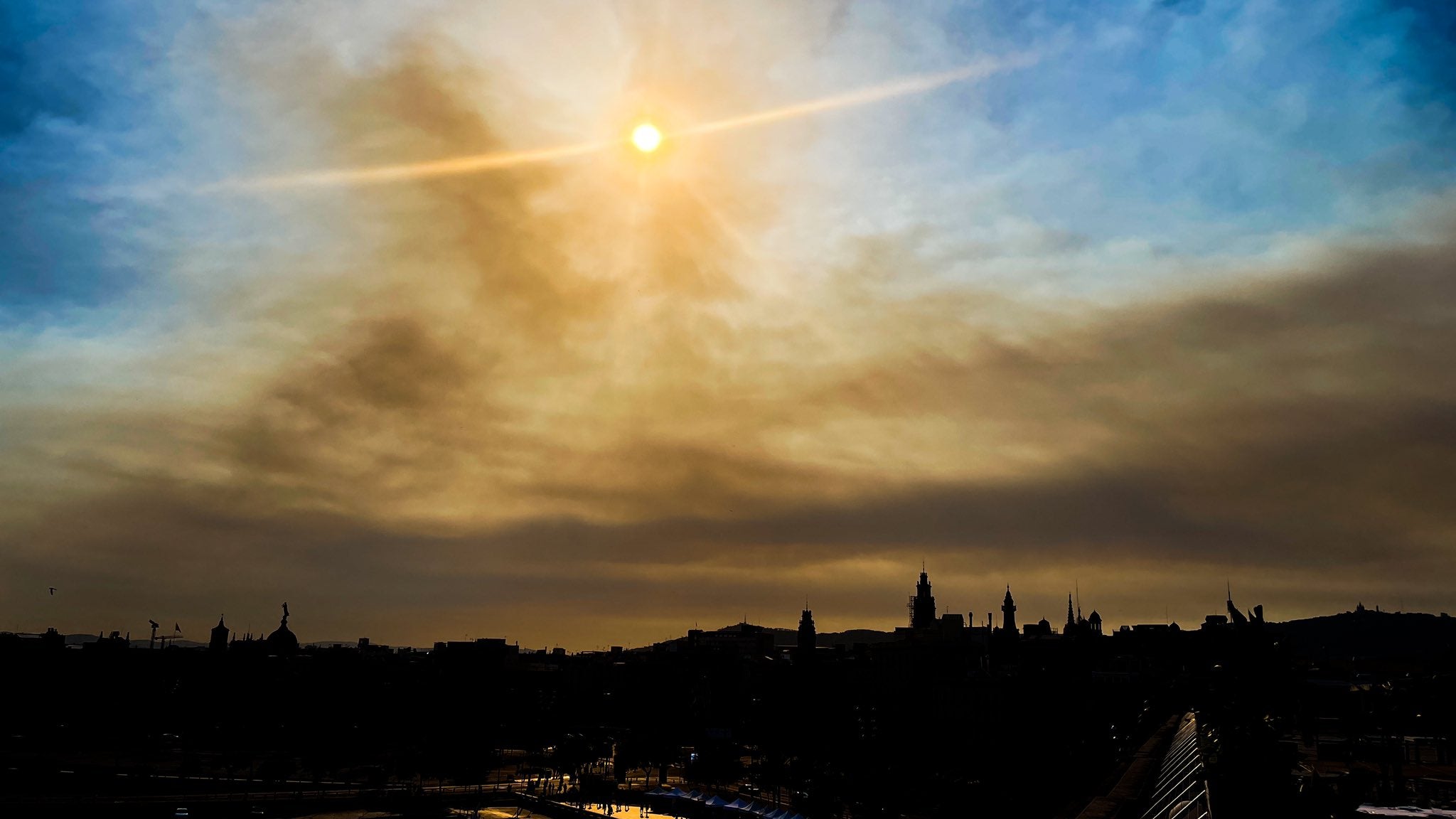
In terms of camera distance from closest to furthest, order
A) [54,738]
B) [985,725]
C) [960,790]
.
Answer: [960,790]
[985,725]
[54,738]

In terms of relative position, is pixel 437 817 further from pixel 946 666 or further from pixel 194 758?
pixel 946 666

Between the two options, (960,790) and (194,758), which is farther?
(194,758)

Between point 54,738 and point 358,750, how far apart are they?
1749 inches

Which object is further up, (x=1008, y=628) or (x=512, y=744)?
(x=1008, y=628)

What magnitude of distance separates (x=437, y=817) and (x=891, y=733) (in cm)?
5501

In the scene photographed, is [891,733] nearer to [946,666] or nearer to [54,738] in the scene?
[946,666]

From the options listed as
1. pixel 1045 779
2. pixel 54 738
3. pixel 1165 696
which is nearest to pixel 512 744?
pixel 54 738

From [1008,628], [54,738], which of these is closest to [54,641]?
[54,738]

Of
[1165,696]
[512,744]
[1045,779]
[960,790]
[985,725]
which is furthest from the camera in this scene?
[512,744]

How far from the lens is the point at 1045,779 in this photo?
2596 inches

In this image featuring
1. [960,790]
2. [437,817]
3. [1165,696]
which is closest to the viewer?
[960,790]

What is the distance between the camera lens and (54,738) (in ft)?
491

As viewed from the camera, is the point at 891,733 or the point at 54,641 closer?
the point at 891,733

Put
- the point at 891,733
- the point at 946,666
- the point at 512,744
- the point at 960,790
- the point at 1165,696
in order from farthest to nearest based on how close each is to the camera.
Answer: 1. the point at 512,744
2. the point at 946,666
3. the point at 891,733
4. the point at 1165,696
5. the point at 960,790
